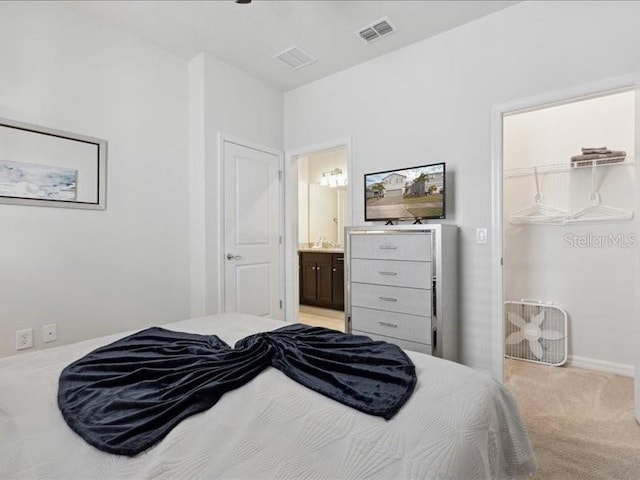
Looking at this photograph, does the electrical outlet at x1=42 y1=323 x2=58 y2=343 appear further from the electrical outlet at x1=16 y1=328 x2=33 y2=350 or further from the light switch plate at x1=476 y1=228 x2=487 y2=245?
the light switch plate at x1=476 y1=228 x2=487 y2=245

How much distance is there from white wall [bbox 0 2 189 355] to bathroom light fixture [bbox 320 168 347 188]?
2.77 metres

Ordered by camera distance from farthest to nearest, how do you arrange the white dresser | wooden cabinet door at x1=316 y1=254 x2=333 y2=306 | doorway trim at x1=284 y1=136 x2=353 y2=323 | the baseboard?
wooden cabinet door at x1=316 y1=254 x2=333 y2=306 < doorway trim at x1=284 y1=136 x2=353 y2=323 < the baseboard < the white dresser

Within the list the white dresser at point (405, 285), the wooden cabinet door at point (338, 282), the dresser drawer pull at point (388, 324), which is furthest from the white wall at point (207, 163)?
the wooden cabinet door at point (338, 282)

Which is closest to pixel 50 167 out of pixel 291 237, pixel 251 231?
pixel 251 231

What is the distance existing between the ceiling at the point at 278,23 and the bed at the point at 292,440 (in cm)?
260

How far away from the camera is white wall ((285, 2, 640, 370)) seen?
2299mm

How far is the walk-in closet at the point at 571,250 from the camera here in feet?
9.42

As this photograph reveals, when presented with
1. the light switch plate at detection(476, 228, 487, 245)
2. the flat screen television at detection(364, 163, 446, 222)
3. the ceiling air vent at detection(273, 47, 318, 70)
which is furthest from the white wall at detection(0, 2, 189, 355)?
the light switch plate at detection(476, 228, 487, 245)

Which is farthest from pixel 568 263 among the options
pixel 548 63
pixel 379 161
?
pixel 379 161

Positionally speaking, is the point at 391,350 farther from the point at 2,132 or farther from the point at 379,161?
the point at 2,132

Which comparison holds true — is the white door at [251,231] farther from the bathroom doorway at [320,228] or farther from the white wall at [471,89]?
the bathroom doorway at [320,228]

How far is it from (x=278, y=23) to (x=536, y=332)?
3.50 meters

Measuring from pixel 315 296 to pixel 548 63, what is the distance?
391cm

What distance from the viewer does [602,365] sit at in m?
2.96
